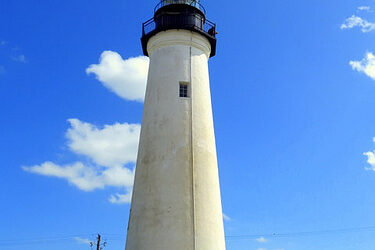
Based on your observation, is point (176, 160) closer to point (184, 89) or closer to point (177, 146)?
point (177, 146)

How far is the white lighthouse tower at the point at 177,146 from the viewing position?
48.2 ft

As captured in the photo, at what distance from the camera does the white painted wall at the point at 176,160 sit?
1464 centimetres

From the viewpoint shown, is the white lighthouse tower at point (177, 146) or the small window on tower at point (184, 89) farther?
the small window on tower at point (184, 89)

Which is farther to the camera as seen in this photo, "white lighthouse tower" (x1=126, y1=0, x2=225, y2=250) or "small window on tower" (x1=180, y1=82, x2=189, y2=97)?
"small window on tower" (x1=180, y1=82, x2=189, y2=97)

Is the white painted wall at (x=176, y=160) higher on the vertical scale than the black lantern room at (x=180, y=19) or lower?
lower

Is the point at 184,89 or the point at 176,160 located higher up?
the point at 184,89

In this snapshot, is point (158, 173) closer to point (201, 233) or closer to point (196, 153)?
point (196, 153)

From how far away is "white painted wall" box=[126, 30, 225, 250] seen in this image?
1464 centimetres

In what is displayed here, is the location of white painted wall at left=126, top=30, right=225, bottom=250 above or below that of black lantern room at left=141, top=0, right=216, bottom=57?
below

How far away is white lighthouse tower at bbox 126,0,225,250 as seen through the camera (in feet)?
48.2

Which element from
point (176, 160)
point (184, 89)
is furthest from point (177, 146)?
point (184, 89)

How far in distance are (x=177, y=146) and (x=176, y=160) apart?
58cm

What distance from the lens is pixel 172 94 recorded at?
17.0 m

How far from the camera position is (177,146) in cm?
1590
